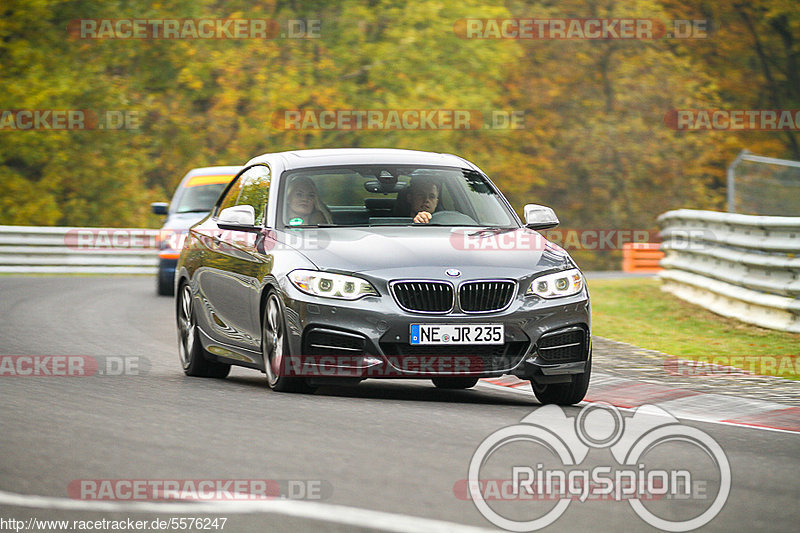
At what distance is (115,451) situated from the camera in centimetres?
744

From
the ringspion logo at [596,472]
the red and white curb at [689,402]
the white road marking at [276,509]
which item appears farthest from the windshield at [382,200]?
the white road marking at [276,509]

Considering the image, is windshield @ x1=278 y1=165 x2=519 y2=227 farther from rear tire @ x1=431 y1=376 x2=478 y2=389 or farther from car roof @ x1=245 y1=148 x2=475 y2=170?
rear tire @ x1=431 y1=376 x2=478 y2=389

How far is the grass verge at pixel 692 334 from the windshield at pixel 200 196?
5781mm

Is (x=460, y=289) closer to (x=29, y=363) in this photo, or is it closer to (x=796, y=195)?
(x=29, y=363)

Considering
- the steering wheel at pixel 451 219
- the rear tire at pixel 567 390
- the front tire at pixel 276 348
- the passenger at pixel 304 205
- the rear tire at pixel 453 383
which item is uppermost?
the passenger at pixel 304 205

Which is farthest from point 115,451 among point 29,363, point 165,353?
point 165,353

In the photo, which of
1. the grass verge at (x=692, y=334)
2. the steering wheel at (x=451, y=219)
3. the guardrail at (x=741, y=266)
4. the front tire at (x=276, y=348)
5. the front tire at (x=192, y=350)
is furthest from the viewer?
the guardrail at (x=741, y=266)

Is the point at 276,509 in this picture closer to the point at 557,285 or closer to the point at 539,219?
the point at 557,285

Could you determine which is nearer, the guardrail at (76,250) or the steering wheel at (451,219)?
the steering wheel at (451,219)

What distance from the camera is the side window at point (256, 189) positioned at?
11.2 meters

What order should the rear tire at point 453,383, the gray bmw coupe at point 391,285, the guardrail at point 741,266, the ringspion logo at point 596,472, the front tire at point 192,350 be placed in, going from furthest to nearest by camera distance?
the guardrail at point 741,266 → the front tire at point 192,350 → the rear tire at point 453,383 → the gray bmw coupe at point 391,285 → the ringspion logo at point 596,472

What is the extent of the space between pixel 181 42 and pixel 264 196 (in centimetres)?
3879

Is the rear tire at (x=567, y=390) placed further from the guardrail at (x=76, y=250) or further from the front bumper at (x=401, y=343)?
the guardrail at (x=76, y=250)

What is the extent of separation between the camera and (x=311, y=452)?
7.45 m
